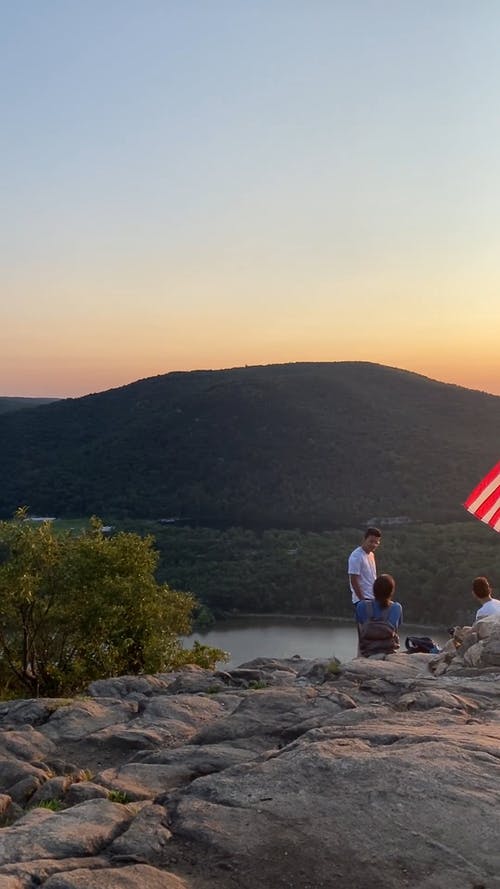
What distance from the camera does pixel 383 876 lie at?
4.61 m

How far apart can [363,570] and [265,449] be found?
66.1m

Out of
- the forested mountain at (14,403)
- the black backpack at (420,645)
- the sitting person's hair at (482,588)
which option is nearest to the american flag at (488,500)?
the sitting person's hair at (482,588)

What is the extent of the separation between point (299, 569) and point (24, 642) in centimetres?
3620

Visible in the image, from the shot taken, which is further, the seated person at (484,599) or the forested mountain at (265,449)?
the forested mountain at (265,449)

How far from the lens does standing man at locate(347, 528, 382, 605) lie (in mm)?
11219

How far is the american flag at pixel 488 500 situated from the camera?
10.8 meters

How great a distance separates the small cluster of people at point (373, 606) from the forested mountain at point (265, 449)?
45.9 m

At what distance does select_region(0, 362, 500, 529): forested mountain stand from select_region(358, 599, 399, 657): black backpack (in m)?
46.0

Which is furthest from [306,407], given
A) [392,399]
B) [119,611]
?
[119,611]

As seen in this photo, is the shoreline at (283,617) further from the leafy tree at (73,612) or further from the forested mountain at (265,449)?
the leafy tree at (73,612)

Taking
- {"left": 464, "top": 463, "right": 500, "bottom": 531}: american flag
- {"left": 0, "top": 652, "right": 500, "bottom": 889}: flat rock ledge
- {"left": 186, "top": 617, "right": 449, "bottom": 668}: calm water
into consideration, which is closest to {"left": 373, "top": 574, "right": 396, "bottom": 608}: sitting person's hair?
{"left": 464, "top": 463, "right": 500, "bottom": 531}: american flag

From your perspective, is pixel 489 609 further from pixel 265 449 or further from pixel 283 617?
pixel 265 449

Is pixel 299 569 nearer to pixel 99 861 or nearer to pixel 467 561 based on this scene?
pixel 467 561

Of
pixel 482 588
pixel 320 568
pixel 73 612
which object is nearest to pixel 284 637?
pixel 320 568
